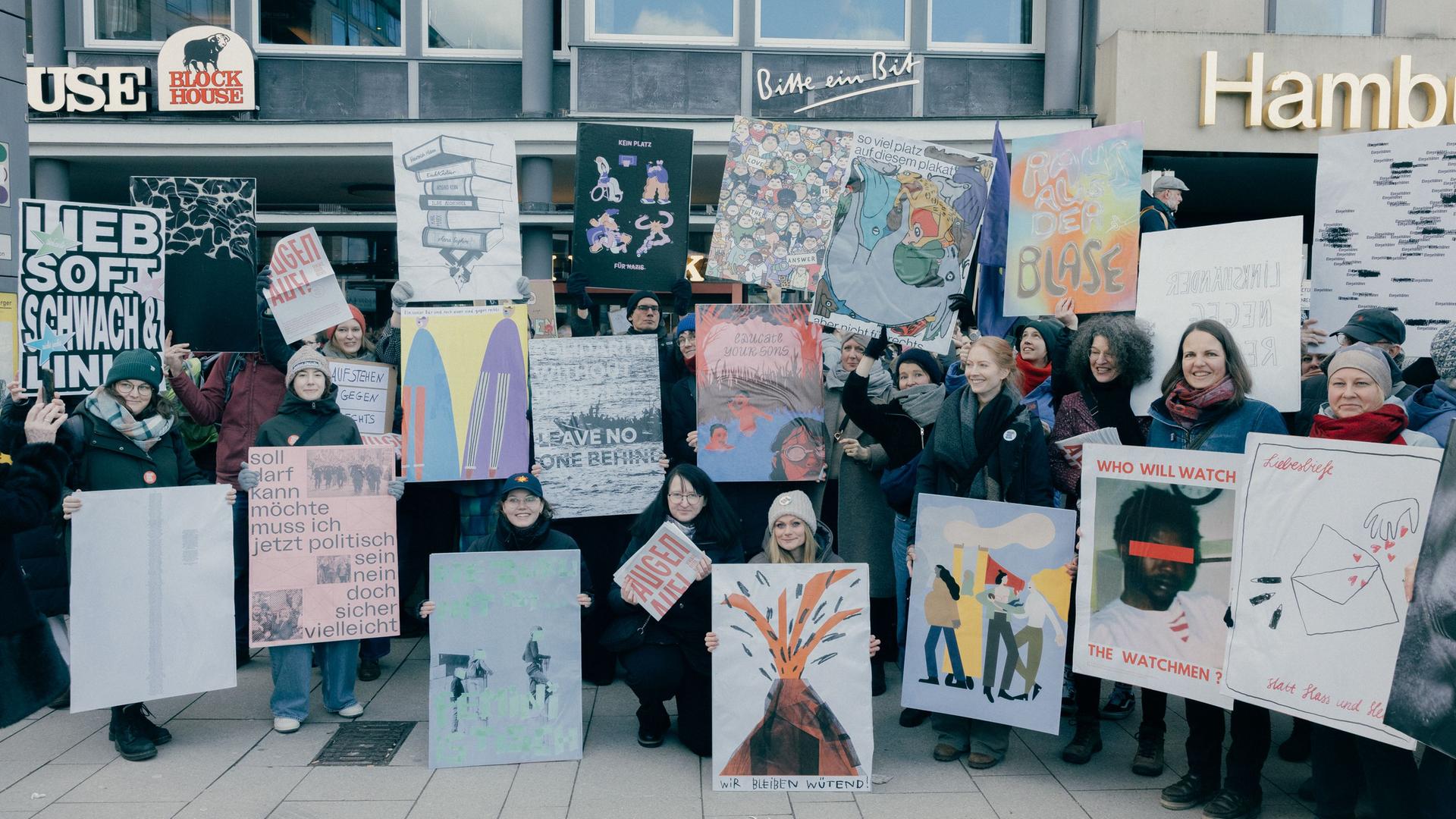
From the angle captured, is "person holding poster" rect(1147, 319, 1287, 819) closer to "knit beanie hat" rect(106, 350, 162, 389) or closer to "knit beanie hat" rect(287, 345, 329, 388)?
"knit beanie hat" rect(287, 345, 329, 388)

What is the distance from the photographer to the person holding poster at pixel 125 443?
14.0ft

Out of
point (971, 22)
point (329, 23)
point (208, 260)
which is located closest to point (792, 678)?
point (208, 260)

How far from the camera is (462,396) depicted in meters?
5.04

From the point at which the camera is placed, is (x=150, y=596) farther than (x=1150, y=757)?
Yes

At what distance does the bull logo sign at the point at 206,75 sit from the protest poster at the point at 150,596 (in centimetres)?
736

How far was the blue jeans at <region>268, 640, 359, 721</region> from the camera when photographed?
14.9 ft

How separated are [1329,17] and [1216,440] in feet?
29.7

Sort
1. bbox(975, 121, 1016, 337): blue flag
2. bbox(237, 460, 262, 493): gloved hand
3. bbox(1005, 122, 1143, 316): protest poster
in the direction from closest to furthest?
bbox(237, 460, 262, 493): gloved hand < bbox(1005, 122, 1143, 316): protest poster < bbox(975, 121, 1016, 337): blue flag

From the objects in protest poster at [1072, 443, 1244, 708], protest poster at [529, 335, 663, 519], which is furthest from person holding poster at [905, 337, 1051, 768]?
protest poster at [529, 335, 663, 519]

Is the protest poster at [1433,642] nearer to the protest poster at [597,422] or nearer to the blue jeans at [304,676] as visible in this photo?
the protest poster at [597,422]

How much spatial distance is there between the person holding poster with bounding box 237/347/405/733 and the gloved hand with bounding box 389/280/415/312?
0.52 metres

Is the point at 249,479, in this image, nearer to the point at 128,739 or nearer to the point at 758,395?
the point at 128,739

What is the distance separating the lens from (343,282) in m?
11.2

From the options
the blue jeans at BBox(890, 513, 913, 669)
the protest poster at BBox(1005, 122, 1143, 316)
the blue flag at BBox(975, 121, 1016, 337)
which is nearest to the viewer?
the protest poster at BBox(1005, 122, 1143, 316)
